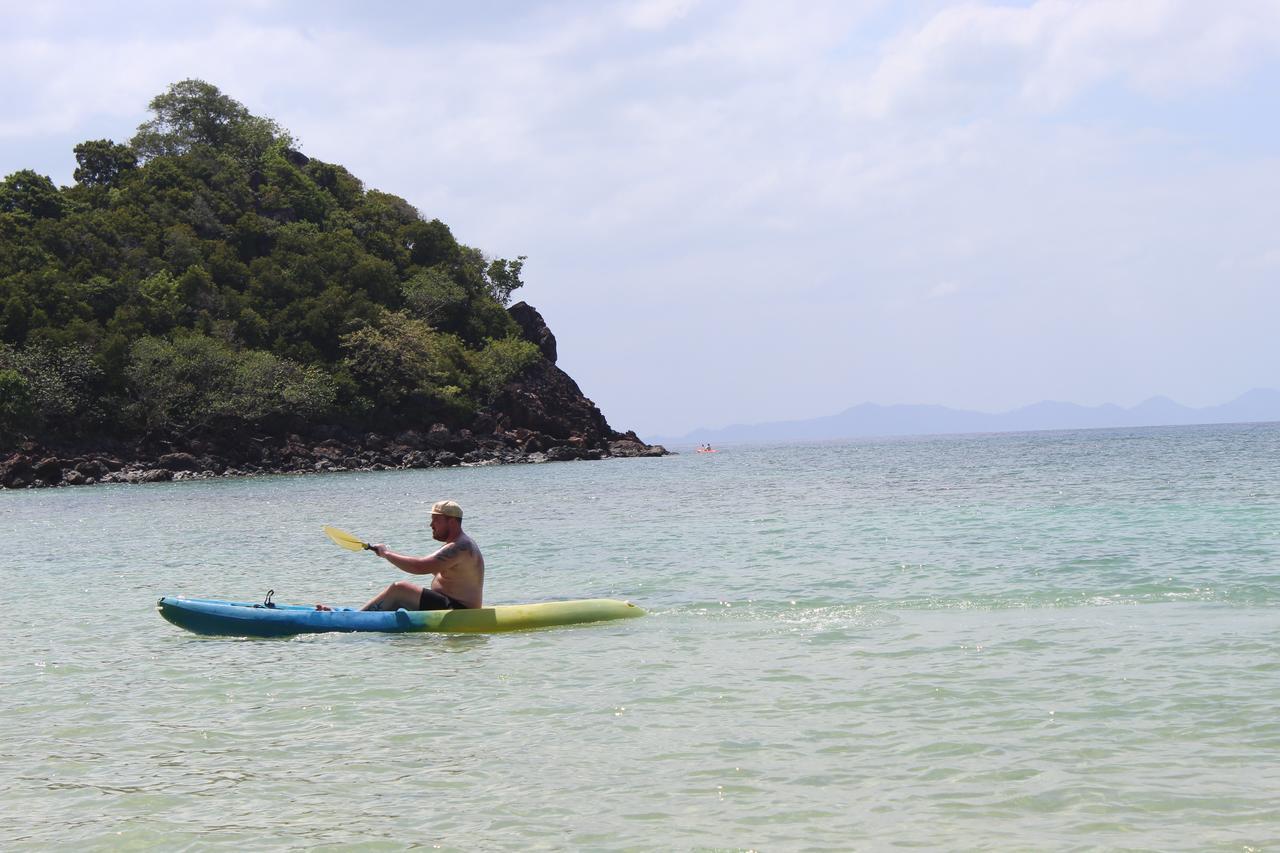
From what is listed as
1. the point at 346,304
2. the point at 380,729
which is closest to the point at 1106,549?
the point at 380,729

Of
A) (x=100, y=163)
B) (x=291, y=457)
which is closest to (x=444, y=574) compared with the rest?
(x=291, y=457)

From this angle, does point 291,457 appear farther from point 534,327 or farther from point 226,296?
point 534,327

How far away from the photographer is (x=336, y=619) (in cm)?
1186

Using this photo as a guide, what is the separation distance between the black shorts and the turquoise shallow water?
1.80ft

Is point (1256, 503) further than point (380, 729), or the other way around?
point (1256, 503)

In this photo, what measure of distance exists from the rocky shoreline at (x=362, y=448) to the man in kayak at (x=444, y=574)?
4818 centimetres

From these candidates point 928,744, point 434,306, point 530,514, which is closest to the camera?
A: point 928,744

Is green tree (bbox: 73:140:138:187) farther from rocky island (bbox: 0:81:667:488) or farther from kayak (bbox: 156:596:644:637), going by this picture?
kayak (bbox: 156:596:644:637)

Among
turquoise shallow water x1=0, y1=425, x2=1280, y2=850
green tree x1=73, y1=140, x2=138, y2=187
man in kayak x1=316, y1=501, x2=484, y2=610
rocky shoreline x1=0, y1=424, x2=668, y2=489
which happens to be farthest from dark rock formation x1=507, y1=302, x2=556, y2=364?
man in kayak x1=316, y1=501, x2=484, y2=610

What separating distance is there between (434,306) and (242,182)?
18886 millimetres

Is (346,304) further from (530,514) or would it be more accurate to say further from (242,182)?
(530,514)

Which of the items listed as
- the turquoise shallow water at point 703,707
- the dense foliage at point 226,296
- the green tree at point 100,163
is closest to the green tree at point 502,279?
the dense foliage at point 226,296

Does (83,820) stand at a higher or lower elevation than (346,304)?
lower

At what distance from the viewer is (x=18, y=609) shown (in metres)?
14.3
